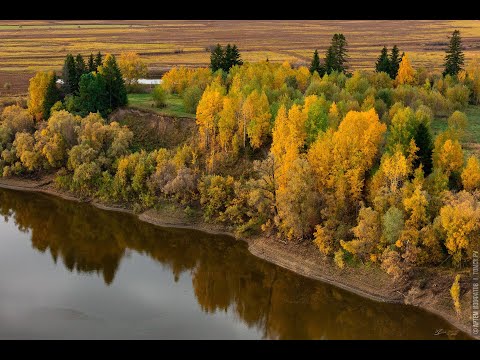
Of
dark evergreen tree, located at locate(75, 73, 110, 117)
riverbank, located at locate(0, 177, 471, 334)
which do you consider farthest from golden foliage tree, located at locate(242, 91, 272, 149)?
dark evergreen tree, located at locate(75, 73, 110, 117)

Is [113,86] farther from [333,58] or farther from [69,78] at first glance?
[333,58]

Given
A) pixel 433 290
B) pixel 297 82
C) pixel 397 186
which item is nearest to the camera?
pixel 433 290

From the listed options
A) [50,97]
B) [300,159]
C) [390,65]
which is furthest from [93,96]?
[390,65]

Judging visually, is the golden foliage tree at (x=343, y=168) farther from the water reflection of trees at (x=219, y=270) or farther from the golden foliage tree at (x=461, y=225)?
the golden foliage tree at (x=461, y=225)

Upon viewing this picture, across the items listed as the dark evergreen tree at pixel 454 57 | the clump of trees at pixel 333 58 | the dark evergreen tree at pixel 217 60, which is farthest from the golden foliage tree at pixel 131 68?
the dark evergreen tree at pixel 454 57

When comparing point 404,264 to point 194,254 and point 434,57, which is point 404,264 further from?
point 434,57

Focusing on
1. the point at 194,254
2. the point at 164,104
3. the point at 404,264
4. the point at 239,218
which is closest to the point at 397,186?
the point at 404,264

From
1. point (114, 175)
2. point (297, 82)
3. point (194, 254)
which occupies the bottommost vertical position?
point (194, 254)
